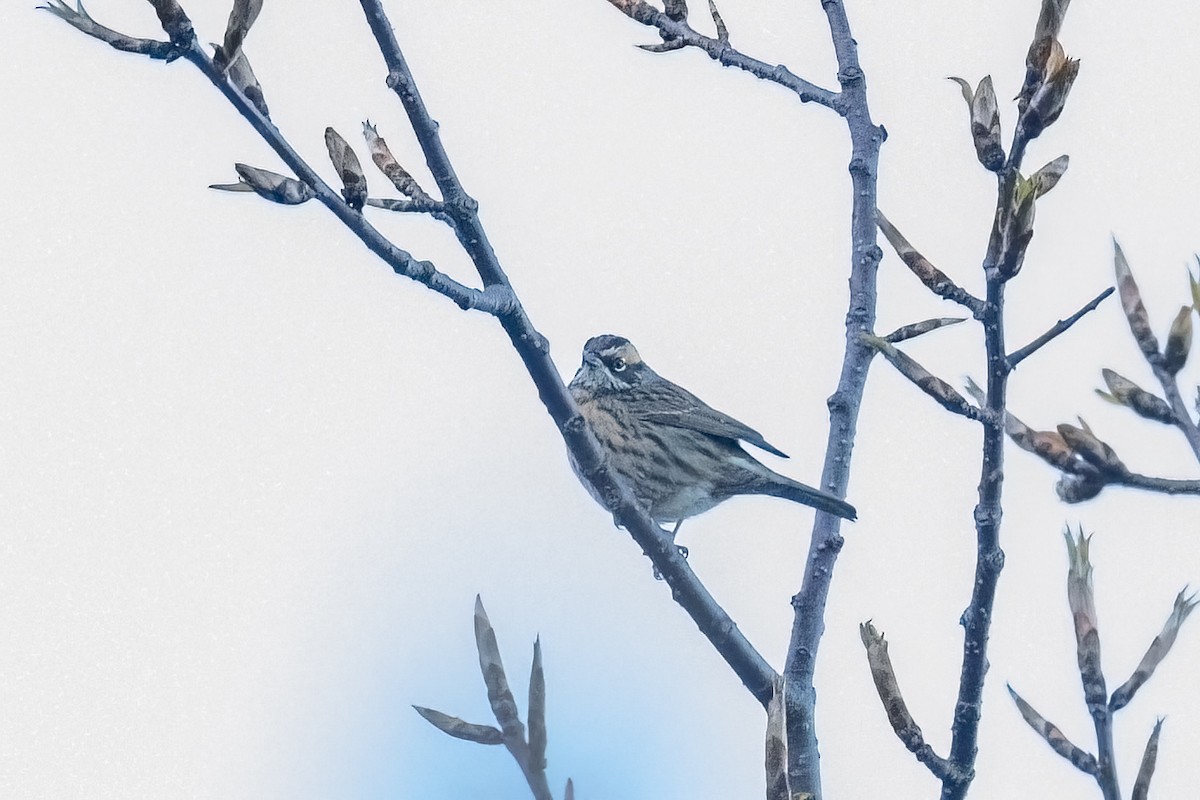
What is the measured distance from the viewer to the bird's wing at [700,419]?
Result: 7.87 meters

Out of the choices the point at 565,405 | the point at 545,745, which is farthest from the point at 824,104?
the point at 545,745

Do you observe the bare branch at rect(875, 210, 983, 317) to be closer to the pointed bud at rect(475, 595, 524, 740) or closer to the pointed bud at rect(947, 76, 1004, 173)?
the pointed bud at rect(947, 76, 1004, 173)

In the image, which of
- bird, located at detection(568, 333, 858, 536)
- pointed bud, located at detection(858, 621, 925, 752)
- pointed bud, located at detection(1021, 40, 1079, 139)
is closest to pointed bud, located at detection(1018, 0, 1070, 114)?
pointed bud, located at detection(1021, 40, 1079, 139)

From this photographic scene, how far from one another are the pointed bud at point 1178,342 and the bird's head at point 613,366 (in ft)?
16.5

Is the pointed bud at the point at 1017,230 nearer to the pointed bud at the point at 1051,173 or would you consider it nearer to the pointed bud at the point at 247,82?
the pointed bud at the point at 1051,173

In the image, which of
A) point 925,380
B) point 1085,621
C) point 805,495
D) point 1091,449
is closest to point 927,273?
point 925,380

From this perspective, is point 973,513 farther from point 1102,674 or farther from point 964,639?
point 1102,674

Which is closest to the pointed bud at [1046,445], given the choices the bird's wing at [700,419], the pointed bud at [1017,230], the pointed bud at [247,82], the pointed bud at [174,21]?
the pointed bud at [1017,230]

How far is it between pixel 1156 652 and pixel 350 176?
259 cm

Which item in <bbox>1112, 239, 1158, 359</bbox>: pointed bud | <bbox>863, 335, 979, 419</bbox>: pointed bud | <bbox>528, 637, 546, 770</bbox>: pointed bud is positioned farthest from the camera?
<bbox>1112, 239, 1158, 359</bbox>: pointed bud

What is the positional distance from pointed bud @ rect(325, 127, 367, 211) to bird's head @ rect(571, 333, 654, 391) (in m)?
5.28

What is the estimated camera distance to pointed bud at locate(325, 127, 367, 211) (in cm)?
363

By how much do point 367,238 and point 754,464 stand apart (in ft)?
15.0

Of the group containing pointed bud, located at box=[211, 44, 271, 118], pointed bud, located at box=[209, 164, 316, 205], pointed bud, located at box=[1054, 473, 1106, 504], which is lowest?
pointed bud, located at box=[1054, 473, 1106, 504]
